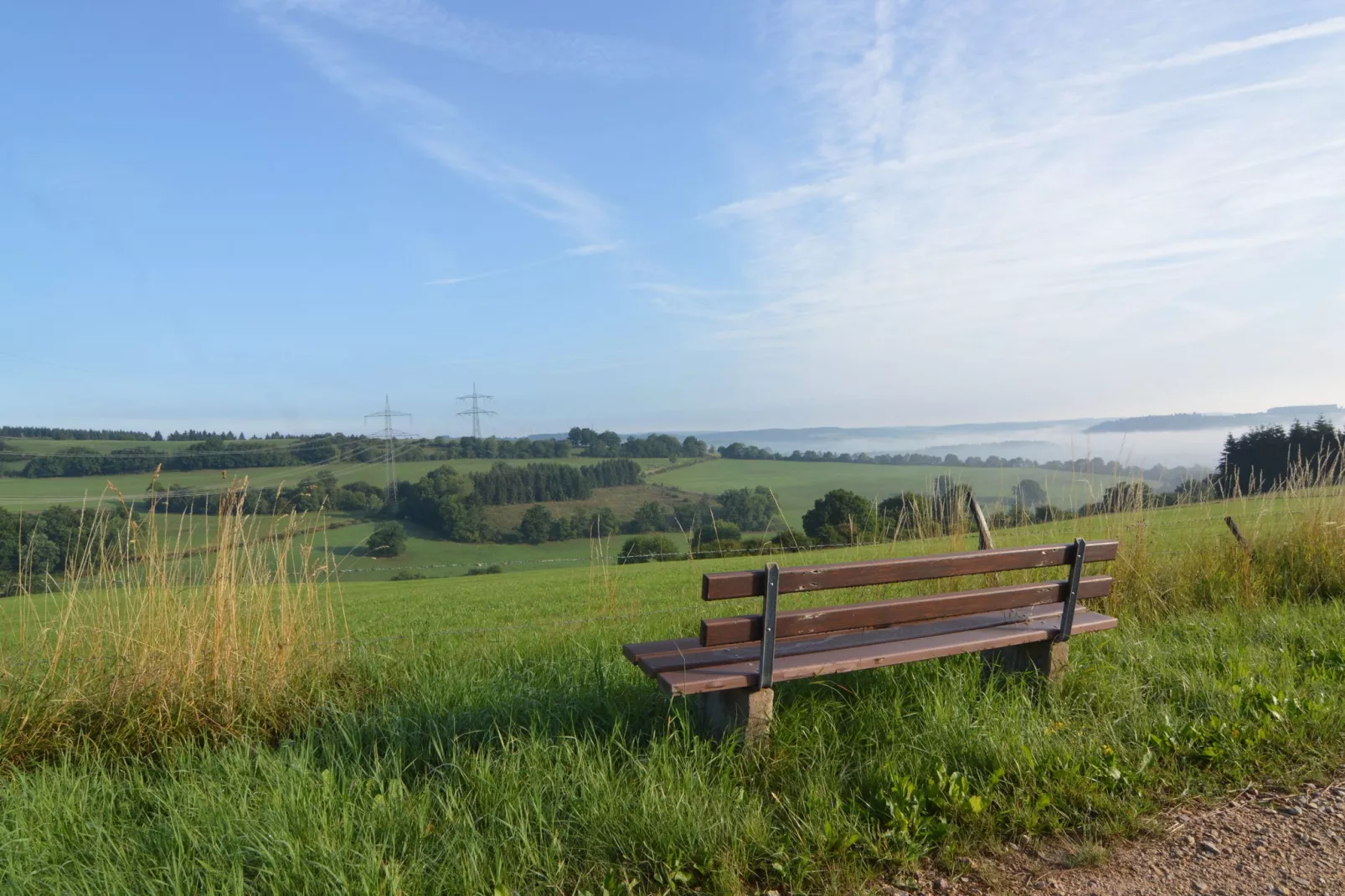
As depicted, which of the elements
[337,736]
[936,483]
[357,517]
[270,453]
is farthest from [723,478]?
[337,736]

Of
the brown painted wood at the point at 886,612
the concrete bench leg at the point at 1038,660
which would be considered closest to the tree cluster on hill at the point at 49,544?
the brown painted wood at the point at 886,612

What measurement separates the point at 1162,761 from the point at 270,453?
310 ft

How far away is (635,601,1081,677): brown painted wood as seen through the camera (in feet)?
12.2

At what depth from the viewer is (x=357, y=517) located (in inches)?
2387

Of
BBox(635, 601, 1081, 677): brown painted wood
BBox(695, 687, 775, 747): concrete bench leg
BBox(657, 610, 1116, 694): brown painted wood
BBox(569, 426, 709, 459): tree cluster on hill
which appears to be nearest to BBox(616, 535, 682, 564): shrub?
BBox(635, 601, 1081, 677): brown painted wood

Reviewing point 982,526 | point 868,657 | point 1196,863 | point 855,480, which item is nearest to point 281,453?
point 855,480

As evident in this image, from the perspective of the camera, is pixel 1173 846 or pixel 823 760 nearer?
pixel 1173 846

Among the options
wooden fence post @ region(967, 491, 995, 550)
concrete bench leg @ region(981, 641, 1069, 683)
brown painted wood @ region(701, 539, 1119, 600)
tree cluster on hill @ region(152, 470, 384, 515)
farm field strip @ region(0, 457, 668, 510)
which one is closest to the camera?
brown painted wood @ region(701, 539, 1119, 600)

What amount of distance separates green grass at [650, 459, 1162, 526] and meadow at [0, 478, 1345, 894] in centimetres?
372

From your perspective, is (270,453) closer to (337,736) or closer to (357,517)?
(357,517)

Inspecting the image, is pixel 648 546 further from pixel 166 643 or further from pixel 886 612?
pixel 886 612

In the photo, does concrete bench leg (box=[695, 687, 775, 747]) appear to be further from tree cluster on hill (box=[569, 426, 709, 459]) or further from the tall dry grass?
tree cluster on hill (box=[569, 426, 709, 459])

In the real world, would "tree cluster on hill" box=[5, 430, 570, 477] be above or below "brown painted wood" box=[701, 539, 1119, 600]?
above

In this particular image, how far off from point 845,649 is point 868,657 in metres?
0.19
